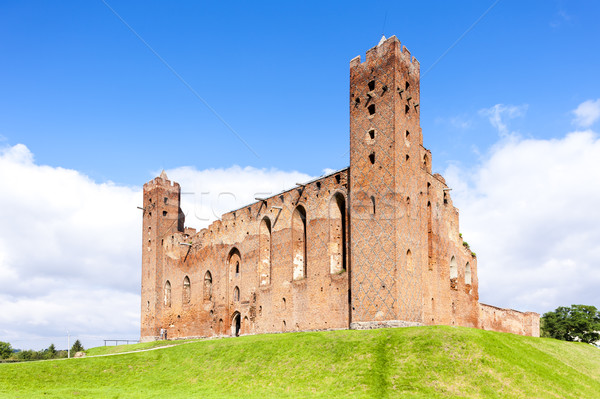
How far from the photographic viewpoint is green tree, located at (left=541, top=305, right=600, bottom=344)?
44.0 m

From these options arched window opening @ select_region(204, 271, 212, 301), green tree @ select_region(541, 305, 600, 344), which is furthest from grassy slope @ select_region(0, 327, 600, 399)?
green tree @ select_region(541, 305, 600, 344)

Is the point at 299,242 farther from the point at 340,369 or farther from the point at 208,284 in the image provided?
the point at 340,369

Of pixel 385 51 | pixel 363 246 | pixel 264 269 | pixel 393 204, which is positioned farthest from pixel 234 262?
pixel 385 51

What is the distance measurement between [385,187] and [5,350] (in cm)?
4989

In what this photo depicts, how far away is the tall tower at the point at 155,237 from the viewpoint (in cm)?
4231

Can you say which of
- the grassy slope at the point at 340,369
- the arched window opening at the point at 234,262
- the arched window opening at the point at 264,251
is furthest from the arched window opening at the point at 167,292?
the grassy slope at the point at 340,369

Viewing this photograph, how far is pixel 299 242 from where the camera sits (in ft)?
102

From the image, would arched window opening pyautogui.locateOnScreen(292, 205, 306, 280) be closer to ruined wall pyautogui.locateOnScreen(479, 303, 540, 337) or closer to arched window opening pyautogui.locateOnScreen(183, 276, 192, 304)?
ruined wall pyautogui.locateOnScreen(479, 303, 540, 337)

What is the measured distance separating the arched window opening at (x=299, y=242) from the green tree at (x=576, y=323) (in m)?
27.5

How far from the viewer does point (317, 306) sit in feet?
91.3

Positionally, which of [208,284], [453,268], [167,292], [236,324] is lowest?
[236,324]

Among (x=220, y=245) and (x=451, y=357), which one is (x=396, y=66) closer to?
(x=451, y=357)

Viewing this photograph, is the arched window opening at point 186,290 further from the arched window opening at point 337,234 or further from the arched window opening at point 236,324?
the arched window opening at point 337,234

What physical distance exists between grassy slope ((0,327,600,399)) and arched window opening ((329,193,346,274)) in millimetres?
5981
